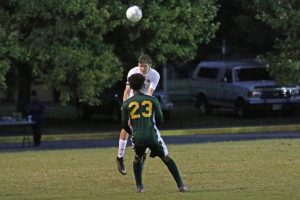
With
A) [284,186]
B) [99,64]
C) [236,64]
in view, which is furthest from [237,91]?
[284,186]

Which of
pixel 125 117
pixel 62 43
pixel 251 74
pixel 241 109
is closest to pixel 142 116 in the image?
pixel 125 117

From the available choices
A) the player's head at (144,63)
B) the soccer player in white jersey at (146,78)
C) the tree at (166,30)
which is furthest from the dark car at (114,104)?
the player's head at (144,63)

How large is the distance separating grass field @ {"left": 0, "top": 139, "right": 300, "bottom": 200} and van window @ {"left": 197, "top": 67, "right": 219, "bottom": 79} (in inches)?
749

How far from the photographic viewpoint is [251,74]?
125ft

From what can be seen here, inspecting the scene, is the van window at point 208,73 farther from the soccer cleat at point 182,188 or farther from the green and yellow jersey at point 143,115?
the green and yellow jersey at point 143,115

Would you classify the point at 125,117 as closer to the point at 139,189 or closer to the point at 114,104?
the point at 139,189

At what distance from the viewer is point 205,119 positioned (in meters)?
38.2

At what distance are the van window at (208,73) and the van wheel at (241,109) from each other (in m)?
2.15

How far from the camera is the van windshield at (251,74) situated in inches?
1484

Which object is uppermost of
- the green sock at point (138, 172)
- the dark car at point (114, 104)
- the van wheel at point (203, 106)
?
the green sock at point (138, 172)

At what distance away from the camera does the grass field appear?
12.4 meters

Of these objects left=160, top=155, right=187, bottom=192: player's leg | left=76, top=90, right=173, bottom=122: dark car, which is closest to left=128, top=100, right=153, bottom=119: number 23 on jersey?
left=160, top=155, right=187, bottom=192: player's leg

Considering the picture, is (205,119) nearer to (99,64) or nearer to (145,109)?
(99,64)

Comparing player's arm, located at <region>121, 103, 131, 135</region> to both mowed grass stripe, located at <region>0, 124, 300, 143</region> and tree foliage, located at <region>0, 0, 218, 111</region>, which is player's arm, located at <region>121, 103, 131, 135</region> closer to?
tree foliage, located at <region>0, 0, 218, 111</region>
